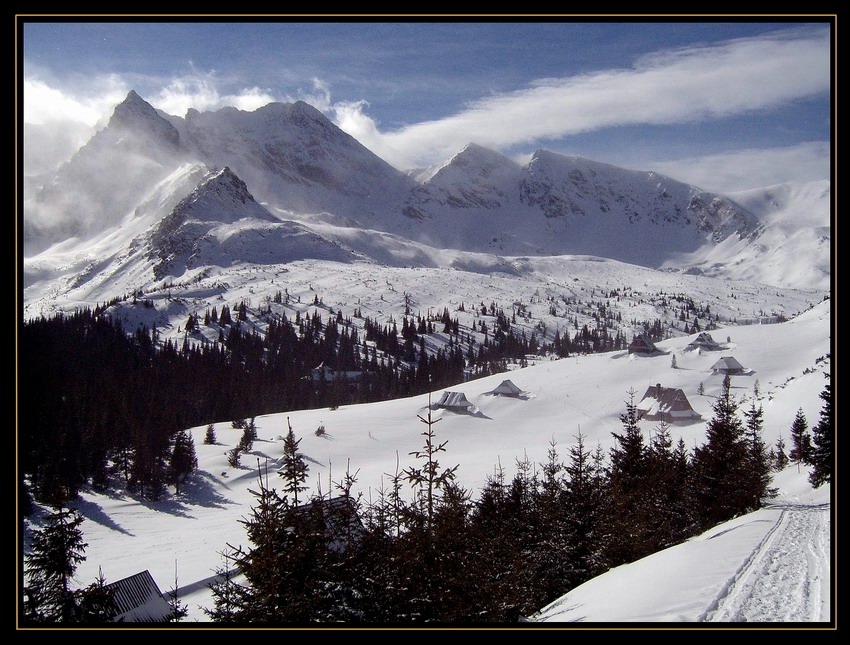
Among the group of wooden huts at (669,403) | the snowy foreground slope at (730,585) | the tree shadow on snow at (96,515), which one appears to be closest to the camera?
the snowy foreground slope at (730,585)

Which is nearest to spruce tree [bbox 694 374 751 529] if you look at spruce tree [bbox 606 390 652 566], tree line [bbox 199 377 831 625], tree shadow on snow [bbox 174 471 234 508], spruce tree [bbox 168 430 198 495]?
spruce tree [bbox 606 390 652 566]

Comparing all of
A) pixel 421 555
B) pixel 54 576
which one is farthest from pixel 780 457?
pixel 54 576

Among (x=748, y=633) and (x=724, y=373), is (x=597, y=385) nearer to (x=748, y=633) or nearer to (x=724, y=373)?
(x=724, y=373)

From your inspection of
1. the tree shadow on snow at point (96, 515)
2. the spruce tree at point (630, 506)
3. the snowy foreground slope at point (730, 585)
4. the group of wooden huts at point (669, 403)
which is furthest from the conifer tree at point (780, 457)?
the tree shadow on snow at point (96, 515)

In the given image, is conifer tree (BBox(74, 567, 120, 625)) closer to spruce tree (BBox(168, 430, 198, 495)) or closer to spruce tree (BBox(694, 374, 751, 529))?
spruce tree (BBox(694, 374, 751, 529))

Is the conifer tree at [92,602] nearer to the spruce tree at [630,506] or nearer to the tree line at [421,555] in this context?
the tree line at [421,555]

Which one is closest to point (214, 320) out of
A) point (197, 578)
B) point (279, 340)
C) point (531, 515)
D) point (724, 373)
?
point (279, 340)

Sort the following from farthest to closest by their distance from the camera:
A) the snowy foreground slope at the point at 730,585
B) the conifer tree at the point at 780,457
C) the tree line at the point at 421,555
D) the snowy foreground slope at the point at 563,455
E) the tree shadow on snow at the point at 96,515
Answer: the tree shadow on snow at the point at 96,515 < the conifer tree at the point at 780,457 < the tree line at the point at 421,555 < the snowy foreground slope at the point at 563,455 < the snowy foreground slope at the point at 730,585
